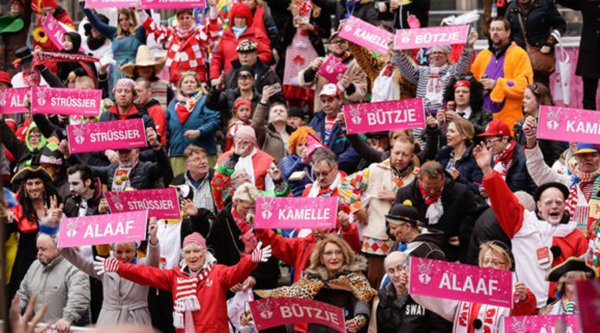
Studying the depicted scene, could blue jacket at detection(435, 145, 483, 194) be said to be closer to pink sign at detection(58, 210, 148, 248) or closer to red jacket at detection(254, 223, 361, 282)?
red jacket at detection(254, 223, 361, 282)

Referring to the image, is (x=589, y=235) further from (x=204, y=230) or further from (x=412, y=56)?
(x=412, y=56)

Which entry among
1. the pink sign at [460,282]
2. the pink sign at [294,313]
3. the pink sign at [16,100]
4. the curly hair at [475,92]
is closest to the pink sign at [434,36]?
the curly hair at [475,92]

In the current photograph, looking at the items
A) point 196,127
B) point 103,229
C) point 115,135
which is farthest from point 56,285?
point 196,127

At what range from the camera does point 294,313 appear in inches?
309

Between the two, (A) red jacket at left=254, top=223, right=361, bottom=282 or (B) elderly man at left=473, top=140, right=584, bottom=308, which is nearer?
(B) elderly man at left=473, top=140, right=584, bottom=308

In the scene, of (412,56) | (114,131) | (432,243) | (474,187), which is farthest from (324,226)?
(412,56)

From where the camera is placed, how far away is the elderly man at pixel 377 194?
29.0 ft

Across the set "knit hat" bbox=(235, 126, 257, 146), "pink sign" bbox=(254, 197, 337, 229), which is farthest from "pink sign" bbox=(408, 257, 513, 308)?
"knit hat" bbox=(235, 126, 257, 146)

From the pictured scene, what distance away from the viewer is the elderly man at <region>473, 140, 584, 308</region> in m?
7.73

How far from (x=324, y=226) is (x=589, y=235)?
201 cm

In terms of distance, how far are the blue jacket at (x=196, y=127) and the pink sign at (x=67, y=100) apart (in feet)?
4.13

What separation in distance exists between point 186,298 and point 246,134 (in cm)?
229

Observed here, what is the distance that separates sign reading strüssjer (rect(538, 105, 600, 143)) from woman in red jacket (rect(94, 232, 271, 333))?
252cm

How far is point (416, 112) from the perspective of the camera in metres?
Result: 9.34
